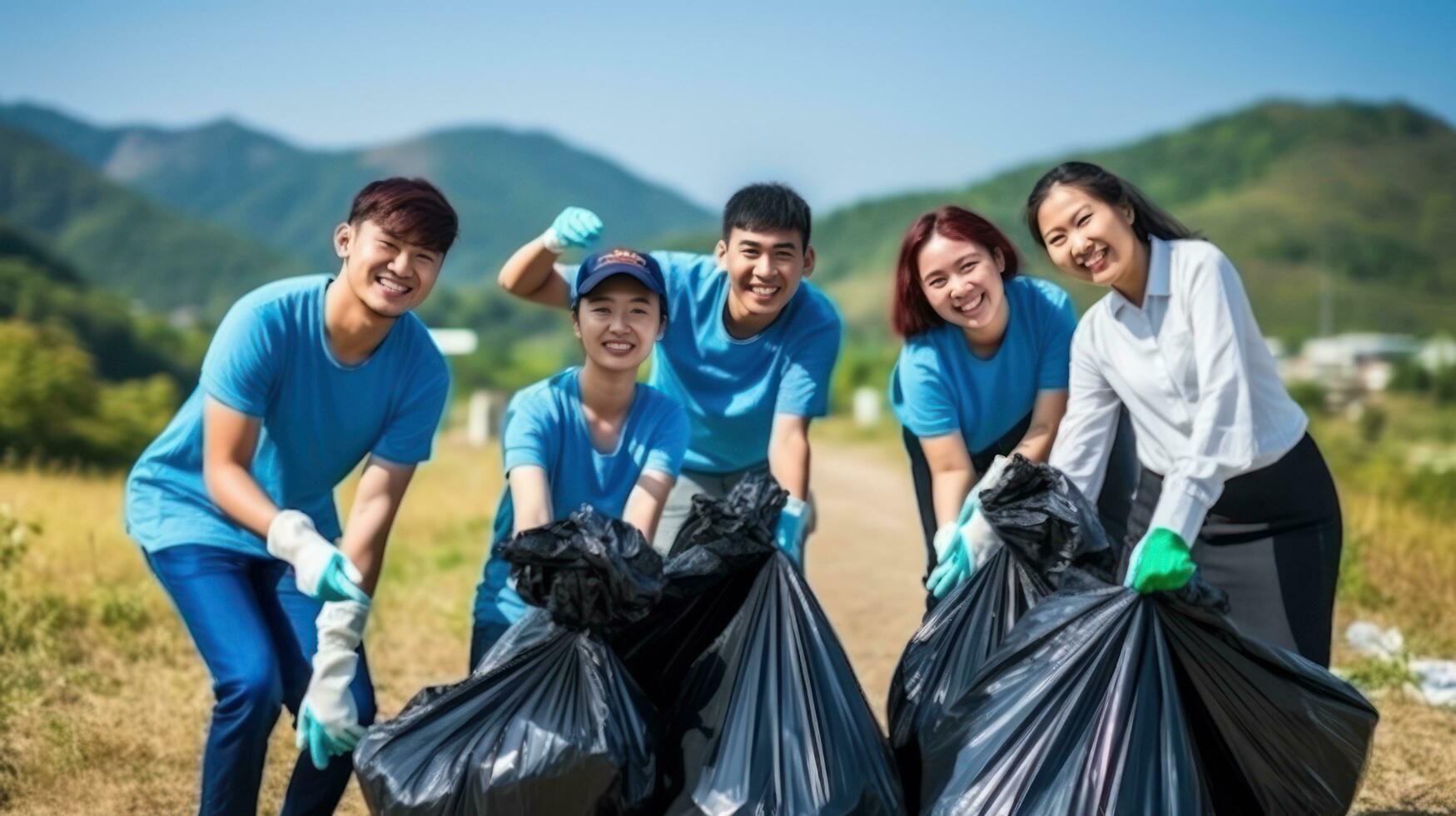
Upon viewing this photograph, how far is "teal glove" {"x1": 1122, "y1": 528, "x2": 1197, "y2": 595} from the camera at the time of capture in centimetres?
288

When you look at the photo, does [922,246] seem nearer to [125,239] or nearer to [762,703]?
[762,703]

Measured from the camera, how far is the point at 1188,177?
103 m

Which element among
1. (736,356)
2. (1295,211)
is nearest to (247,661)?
(736,356)

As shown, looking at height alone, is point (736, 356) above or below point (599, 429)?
above

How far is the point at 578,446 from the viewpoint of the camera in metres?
3.50

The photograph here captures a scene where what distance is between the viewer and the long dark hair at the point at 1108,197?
3363 millimetres

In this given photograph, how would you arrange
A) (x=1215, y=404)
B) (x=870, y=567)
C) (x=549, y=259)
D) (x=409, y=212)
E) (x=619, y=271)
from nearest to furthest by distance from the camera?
1. (x=1215, y=404)
2. (x=409, y=212)
3. (x=619, y=271)
4. (x=549, y=259)
5. (x=870, y=567)

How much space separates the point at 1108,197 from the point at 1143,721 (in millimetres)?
1173

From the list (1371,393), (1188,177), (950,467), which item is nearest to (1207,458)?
(950,467)

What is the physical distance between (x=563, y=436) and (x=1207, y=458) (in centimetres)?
139

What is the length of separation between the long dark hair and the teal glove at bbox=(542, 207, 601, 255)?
1.04m

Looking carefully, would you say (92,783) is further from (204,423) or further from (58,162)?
(58,162)

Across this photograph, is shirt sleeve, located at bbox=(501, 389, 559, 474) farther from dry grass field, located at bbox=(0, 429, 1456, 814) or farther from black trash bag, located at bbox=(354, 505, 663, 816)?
dry grass field, located at bbox=(0, 429, 1456, 814)

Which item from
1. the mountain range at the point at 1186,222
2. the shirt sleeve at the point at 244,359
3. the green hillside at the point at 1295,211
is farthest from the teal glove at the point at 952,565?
the green hillside at the point at 1295,211
